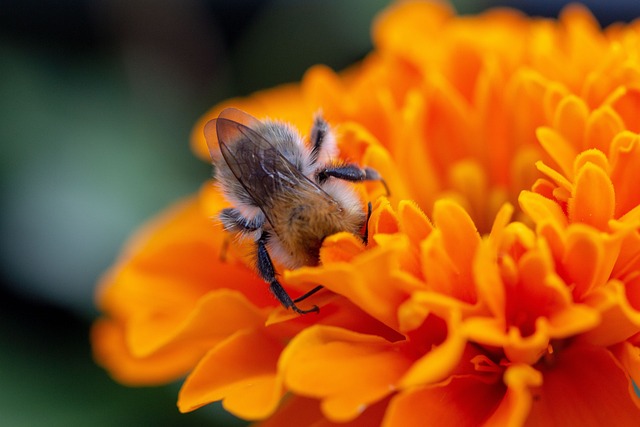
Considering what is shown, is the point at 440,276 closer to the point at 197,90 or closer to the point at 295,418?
the point at 295,418

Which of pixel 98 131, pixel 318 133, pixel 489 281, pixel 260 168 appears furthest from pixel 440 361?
pixel 98 131

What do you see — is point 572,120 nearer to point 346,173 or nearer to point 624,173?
point 624,173

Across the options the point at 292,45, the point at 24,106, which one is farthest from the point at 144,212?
the point at 292,45

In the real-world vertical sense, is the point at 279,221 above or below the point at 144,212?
above

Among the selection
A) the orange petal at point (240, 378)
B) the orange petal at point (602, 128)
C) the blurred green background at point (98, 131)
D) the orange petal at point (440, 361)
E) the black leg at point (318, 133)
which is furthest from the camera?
the blurred green background at point (98, 131)

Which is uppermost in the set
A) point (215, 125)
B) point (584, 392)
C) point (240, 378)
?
point (215, 125)

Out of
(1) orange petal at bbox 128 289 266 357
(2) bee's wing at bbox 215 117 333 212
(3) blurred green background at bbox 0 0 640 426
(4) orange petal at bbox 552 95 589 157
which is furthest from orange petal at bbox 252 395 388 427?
(3) blurred green background at bbox 0 0 640 426

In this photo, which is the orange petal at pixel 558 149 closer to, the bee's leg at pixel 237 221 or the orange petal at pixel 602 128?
the orange petal at pixel 602 128

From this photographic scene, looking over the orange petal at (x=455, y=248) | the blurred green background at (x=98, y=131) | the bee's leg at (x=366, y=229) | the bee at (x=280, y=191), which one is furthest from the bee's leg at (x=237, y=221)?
the blurred green background at (x=98, y=131)
